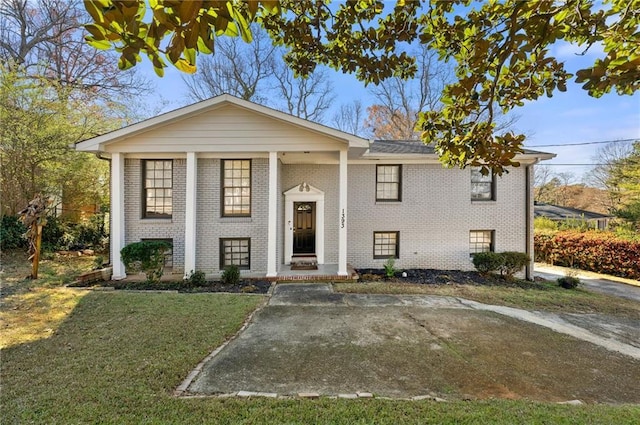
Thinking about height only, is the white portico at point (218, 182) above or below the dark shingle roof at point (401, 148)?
below

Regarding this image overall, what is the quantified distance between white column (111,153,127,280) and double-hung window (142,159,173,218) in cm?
65

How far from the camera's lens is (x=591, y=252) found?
12953 mm

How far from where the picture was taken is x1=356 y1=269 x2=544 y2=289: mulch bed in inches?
358

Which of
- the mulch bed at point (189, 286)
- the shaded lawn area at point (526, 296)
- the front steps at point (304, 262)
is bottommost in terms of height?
the shaded lawn area at point (526, 296)

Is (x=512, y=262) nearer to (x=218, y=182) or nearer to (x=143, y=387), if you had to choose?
(x=218, y=182)

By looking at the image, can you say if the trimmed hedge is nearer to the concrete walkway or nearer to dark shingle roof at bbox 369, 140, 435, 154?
the concrete walkway

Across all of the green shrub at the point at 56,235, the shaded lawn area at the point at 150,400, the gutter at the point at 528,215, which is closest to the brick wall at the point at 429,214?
the gutter at the point at 528,215

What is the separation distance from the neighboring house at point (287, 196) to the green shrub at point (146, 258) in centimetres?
76

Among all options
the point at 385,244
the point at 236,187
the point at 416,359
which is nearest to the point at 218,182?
the point at 236,187

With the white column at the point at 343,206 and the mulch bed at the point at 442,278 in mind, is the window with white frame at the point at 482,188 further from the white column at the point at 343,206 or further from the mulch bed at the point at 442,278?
the white column at the point at 343,206

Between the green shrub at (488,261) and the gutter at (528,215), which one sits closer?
the green shrub at (488,261)

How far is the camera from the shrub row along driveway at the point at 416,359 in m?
3.28

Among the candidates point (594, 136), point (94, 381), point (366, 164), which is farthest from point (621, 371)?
point (594, 136)

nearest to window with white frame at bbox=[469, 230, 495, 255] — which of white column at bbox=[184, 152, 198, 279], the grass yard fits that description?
the grass yard
